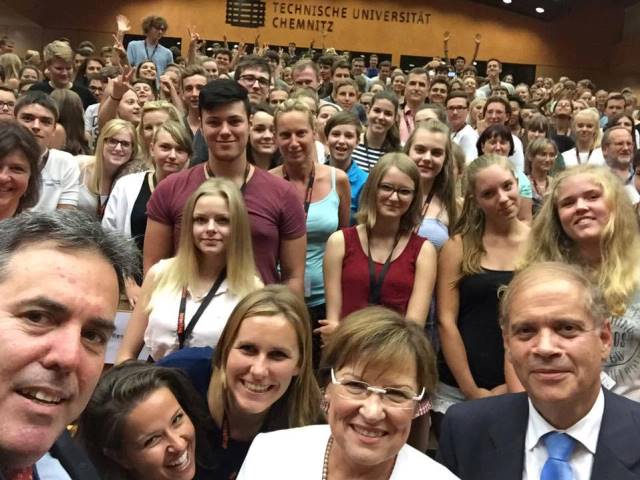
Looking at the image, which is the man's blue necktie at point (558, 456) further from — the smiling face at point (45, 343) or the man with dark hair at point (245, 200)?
the man with dark hair at point (245, 200)

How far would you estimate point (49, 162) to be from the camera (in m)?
4.11

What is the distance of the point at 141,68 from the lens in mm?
7938

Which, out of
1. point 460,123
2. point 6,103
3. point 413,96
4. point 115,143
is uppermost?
point 413,96

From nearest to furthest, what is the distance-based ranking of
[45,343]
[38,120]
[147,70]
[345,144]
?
1. [45,343]
2. [38,120]
3. [345,144]
4. [147,70]

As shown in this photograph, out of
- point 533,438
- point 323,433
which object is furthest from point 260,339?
point 533,438

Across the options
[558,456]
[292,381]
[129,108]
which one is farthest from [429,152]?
[129,108]

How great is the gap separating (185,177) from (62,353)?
2.19m

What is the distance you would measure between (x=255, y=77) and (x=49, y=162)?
176 centimetres

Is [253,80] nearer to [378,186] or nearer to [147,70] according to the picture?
[378,186]

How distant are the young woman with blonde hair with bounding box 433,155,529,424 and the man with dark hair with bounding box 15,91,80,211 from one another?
2.07 metres

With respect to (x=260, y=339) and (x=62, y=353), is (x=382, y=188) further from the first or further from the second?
(x=62, y=353)

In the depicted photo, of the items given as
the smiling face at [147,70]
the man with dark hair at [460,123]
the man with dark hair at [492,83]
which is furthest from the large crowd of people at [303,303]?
the man with dark hair at [492,83]

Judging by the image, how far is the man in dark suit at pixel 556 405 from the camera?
1860 millimetres

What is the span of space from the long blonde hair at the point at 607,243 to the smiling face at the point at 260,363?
922 mm
